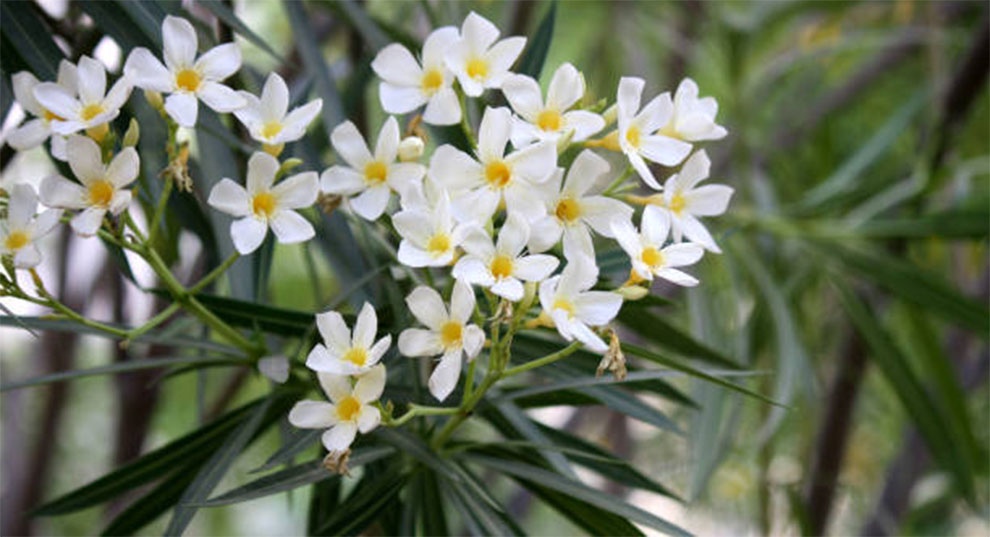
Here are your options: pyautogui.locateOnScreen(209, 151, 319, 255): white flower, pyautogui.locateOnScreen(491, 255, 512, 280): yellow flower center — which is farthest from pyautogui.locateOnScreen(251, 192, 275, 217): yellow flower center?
pyautogui.locateOnScreen(491, 255, 512, 280): yellow flower center

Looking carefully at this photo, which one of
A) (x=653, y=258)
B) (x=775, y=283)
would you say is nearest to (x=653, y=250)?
(x=653, y=258)

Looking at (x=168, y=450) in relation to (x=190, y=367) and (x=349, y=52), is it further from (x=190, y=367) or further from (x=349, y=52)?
(x=349, y=52)

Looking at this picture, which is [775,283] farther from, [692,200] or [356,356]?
[356,356]

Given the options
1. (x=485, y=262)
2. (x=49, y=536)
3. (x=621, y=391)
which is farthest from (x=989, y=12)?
(x=49, y=536)

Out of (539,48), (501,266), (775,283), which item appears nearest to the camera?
(501,266)

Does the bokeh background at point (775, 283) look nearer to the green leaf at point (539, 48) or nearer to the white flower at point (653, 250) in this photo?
the green leaf at point (539, 48)

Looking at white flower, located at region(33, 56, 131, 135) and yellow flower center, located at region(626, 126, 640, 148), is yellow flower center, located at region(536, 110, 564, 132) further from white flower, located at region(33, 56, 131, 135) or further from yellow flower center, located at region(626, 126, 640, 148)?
white flower, located at region(33, 56, 131, 135)
